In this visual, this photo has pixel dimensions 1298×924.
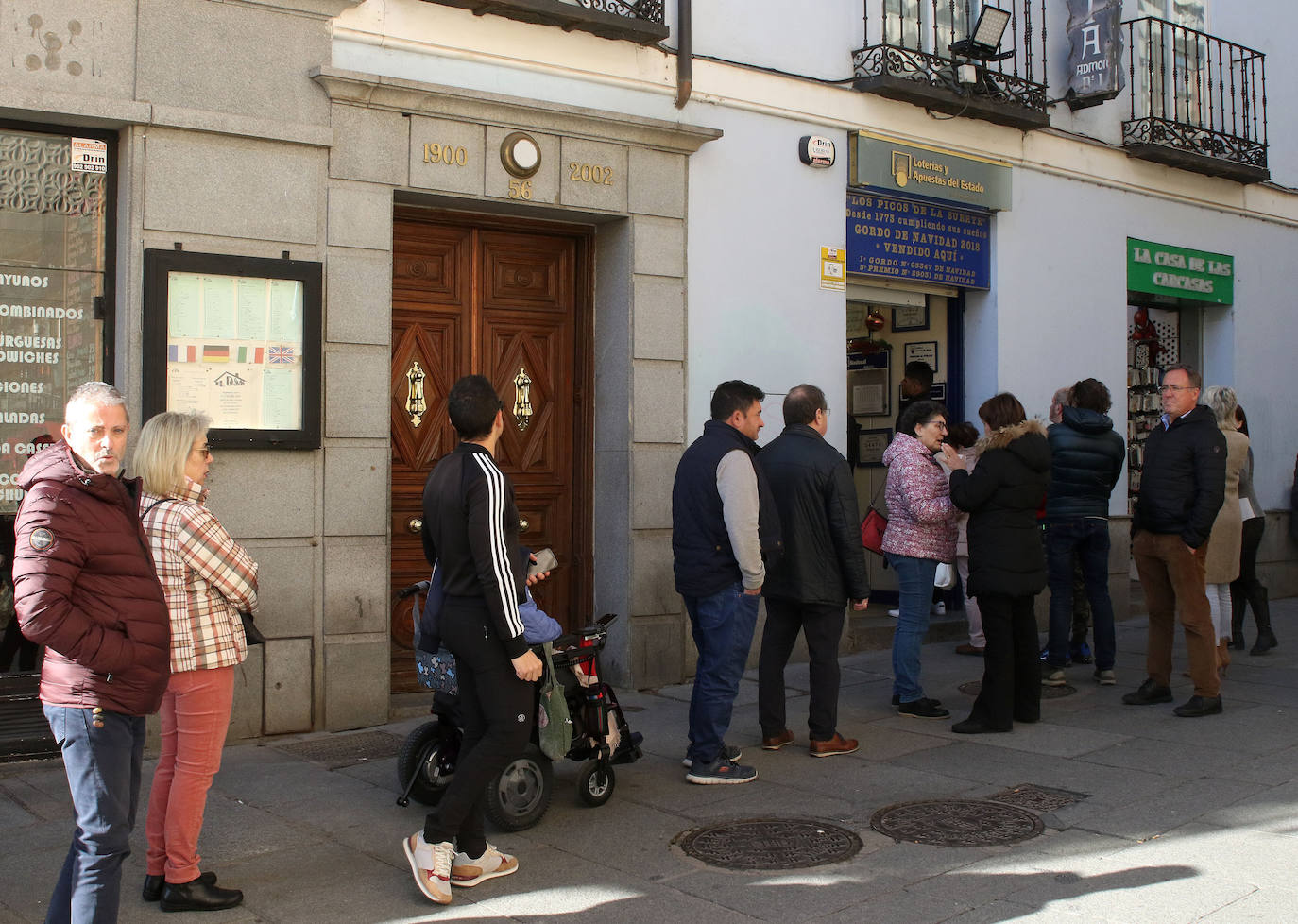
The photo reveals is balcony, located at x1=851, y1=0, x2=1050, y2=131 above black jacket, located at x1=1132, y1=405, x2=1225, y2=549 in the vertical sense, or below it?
above

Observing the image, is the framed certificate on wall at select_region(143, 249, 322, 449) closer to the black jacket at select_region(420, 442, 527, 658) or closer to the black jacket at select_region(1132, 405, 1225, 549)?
the black jacket at select_region(420, 442, 527, 658)

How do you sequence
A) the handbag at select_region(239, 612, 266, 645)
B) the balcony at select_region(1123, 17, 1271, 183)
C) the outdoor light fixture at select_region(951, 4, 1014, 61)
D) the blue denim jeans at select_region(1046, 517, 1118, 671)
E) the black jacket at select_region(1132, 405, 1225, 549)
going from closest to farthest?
the handbag at select_region(239, 612, 266, 645) < the black jacket at select_region(1132, 405, 1225, 549) < the blue denim jeans at select_region(1046, 517, 1118, 671) < the outdoor light fixture at select_region(951, 4, 1014, 61) < the balcony at select_region(1123, 17, 1271, 183)

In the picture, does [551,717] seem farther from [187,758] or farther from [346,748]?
[346,748]

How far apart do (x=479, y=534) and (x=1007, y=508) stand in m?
3.59

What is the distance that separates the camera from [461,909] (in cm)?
441

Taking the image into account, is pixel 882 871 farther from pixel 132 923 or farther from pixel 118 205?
pixel 118 205

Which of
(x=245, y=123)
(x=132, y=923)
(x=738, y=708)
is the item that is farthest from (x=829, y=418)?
(x=132, y=923)

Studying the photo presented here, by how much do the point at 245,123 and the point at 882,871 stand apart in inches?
195

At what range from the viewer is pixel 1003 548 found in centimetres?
694

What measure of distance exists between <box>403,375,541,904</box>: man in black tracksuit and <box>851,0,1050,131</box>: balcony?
6114 mm

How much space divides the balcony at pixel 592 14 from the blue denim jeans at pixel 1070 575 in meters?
4.24

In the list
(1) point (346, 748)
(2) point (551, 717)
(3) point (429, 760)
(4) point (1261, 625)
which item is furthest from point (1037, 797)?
(4) point (1261, 625)

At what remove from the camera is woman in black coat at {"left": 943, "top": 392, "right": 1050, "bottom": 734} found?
6918 mm

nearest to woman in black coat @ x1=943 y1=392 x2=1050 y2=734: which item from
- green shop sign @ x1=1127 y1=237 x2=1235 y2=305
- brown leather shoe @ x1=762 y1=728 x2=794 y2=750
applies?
brown leather shoe @ x1=762 y1=728 x2=794 y2=750
